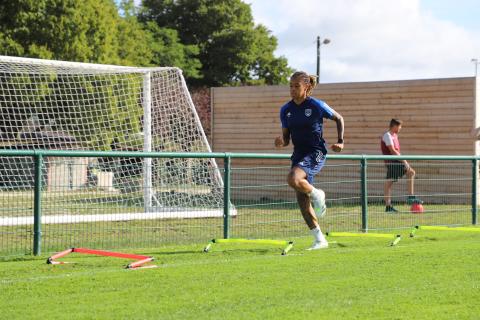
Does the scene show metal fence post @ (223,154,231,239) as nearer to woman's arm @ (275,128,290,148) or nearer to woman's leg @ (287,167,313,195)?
woman's arm @ (275,128,290,148)

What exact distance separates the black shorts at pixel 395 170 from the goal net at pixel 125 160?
10.6ft

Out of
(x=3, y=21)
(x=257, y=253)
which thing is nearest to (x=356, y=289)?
(x=257, y=253)

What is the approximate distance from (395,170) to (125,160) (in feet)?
19.9

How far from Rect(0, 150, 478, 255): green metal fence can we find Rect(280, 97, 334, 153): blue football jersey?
183 cm

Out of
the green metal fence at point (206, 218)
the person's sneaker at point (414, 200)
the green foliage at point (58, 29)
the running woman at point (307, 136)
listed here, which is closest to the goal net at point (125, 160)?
the green metal fence at point (206, 218)

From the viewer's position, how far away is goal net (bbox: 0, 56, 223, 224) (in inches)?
541

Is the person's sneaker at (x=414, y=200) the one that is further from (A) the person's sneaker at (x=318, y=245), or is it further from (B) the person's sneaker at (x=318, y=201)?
(A) the person's sneaker at (x=318, y=245)

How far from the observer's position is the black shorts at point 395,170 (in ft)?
54.7

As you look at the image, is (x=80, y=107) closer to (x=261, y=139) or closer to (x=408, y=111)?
(x=261, y=139)

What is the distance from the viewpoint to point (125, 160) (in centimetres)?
1930

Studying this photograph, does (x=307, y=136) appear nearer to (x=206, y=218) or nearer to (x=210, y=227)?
(x=210, y=227)

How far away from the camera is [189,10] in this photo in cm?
7288

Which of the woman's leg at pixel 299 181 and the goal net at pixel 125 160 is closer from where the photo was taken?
the woman's leg at pixel 299 181

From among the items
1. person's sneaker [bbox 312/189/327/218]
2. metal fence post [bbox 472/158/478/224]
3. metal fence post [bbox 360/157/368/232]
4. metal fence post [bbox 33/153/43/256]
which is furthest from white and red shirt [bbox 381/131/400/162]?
metal fence post [bbox 33/153/43/256]
